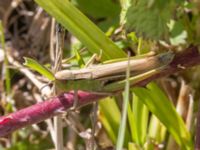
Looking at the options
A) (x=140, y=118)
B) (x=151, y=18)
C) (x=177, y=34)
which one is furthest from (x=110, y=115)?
(x=151, y=18)

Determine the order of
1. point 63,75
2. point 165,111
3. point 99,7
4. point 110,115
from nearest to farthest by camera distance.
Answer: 1. point 63,75
2. point 165,111
3. point 110,115
4. point 99,7

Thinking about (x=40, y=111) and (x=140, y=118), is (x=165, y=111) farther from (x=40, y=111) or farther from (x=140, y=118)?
(x=40, y=111)

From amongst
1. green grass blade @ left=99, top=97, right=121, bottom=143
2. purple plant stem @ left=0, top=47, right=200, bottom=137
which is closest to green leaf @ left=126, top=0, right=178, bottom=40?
purple plant stem @ left=0, top=47, right=200, bottom=137

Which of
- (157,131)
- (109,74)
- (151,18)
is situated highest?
(151,18)

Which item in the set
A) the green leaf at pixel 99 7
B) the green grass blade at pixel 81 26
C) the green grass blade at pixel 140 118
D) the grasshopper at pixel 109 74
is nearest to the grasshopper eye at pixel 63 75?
the grasshopper at pixel 109 74

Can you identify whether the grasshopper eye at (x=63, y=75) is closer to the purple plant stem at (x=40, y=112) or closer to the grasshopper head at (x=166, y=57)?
the purple plant stem at (x=40, y=112)
